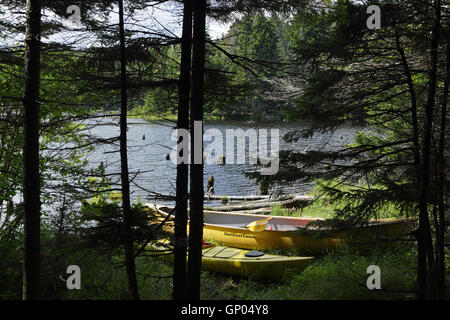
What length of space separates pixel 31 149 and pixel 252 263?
235 inches

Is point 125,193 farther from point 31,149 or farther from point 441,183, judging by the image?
point 441,183

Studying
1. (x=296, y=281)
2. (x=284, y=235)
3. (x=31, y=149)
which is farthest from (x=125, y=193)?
(x=284, y=235)

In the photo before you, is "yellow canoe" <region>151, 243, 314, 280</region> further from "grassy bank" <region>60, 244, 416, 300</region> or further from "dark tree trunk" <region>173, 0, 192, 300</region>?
"dark tree trunk" <region>173, 0, 192, 300</region>

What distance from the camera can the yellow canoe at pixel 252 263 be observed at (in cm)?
838

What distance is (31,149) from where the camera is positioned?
436 centimetres

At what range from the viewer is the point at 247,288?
8391 mm

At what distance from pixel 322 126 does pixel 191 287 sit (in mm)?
3135

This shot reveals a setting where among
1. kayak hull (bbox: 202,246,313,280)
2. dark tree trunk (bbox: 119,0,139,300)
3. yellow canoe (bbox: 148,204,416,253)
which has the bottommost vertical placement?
kayak hull (bbox: 202,246,313,280)

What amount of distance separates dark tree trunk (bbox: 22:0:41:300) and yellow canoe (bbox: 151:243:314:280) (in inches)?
169

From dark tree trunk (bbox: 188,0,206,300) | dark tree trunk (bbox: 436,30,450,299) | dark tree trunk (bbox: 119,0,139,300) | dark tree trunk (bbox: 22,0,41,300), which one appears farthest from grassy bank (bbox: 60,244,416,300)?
dark tree trunk (bbox: 188,0,206,300)

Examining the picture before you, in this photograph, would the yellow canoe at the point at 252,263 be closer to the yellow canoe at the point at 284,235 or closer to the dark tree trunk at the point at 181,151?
the yellow canoe at the point at 284,235

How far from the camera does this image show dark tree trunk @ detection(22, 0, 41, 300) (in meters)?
4.29

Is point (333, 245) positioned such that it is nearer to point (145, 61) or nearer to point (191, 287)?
point (191, 287)
